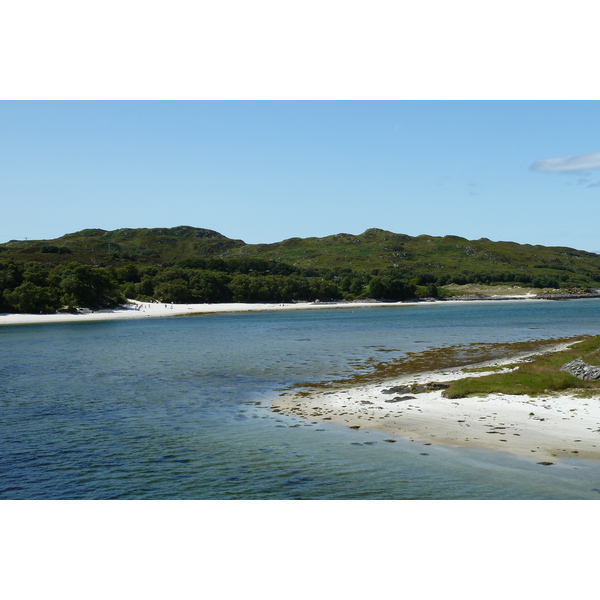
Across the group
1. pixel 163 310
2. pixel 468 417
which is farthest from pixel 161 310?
pixel 468 417

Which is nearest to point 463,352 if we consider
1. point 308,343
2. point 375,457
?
point 308,343

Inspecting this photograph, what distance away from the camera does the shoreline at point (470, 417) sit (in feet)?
58.4

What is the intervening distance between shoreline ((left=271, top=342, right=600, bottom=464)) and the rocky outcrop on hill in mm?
2647

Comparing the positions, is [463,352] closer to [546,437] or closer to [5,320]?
[546,437]

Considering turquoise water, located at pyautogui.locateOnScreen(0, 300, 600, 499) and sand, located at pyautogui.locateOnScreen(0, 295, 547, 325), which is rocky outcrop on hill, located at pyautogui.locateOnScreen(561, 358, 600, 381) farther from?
sand, located at pyautogui.locateOnScreen(0, 295, 547, 325)

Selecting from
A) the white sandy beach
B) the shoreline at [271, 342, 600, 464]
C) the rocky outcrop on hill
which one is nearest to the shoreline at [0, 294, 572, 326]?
the white sandy beach

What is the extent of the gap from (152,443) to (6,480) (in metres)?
5.06

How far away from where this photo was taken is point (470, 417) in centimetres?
2150

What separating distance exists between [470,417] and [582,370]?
8213 mm

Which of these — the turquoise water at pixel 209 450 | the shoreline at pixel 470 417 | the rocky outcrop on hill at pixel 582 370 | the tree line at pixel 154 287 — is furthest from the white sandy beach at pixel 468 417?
the tree line at pixel 154 287

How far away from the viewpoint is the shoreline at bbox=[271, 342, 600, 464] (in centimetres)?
1781

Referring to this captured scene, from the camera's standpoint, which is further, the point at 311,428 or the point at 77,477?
the point at 311,428

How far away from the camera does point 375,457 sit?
17438 millimetres

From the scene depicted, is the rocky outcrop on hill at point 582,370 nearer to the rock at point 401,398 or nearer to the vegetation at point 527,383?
the vegetation at point 527,383
